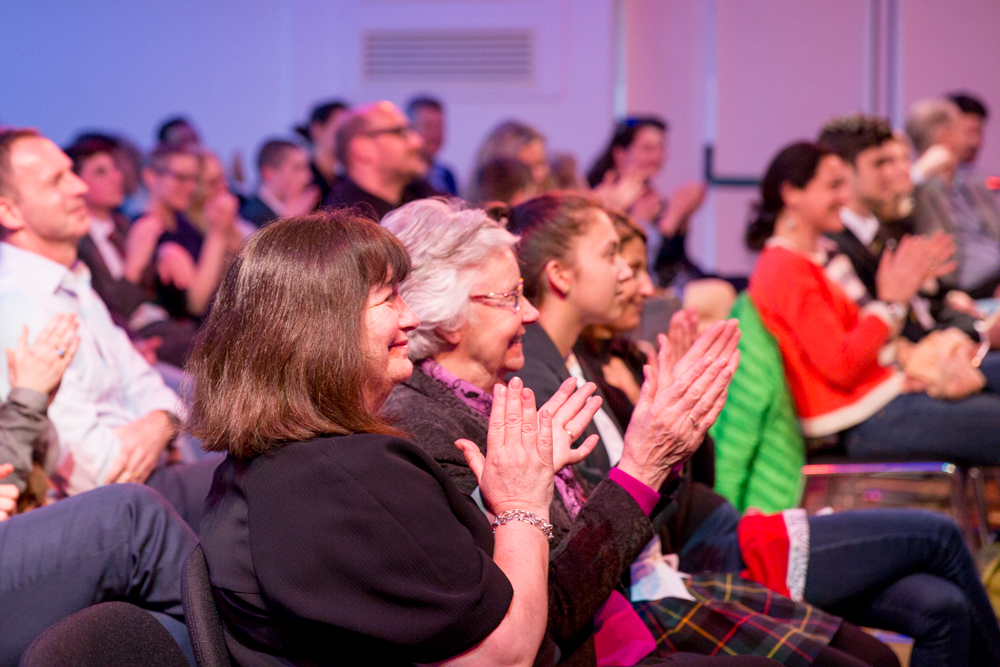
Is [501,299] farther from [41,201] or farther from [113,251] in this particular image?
[113,251]

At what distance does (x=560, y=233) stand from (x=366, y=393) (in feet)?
3.23

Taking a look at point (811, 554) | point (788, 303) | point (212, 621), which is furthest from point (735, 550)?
point (212, 621)

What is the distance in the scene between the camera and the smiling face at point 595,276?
217 centimetres

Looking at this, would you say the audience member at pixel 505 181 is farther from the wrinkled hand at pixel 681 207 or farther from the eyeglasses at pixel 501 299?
the eyeglasses at pixel 501 299

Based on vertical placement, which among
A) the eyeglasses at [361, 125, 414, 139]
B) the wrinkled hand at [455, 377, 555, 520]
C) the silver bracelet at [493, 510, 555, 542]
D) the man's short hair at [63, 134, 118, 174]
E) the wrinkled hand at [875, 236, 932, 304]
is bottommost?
the silver bracelet at [493, 510, 555, 542]

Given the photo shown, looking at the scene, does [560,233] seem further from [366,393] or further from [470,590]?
[470,590]

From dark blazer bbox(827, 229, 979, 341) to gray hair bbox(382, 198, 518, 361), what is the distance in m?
2.07

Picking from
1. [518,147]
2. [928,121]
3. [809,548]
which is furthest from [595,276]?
[928,121]

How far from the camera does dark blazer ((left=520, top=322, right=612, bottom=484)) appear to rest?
1.93m

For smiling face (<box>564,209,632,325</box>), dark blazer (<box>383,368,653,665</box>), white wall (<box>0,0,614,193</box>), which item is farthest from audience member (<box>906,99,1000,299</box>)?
dark blazer (<box>383,368,653,665</box>)

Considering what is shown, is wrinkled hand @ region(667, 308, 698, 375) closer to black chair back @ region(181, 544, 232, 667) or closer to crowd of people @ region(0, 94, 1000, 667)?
crowd of people @ region(0, 94, 1000, 667)

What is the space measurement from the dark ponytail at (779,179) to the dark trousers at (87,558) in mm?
2311

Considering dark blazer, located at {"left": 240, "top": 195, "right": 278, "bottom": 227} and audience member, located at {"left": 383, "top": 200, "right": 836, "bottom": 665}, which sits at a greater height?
dark blazer, located at {"left": 240, "top": 195, "right": 278, "bottom": 227}

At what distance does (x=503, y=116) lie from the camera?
6492 mm
